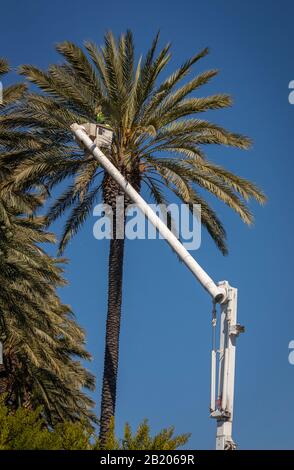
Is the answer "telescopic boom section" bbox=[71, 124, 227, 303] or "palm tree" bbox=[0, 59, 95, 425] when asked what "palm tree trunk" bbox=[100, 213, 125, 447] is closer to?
"palm tree" bbox=[0, 59, 95, 425]

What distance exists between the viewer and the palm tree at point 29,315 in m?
25.4

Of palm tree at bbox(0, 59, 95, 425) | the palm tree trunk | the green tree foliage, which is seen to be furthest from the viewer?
palm tree at bbox(0, 59, 95, 425)

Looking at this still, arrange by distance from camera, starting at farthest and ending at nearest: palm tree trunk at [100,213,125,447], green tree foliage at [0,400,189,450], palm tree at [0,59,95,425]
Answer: palm tree at [0,59,95,425]
palm tree trunk at [100,213,125,447]
green tree foliage at [0,400,189,450]

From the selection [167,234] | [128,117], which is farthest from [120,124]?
[167,234]

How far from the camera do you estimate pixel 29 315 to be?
2795 centimetres

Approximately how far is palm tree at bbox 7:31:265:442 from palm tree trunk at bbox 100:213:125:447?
0.03 meters

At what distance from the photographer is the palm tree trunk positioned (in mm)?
23625

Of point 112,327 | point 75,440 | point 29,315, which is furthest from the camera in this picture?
point 29,315

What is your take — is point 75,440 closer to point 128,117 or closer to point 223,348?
point 223,348

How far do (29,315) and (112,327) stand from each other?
4.49m

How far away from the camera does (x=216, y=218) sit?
2625 centimetres

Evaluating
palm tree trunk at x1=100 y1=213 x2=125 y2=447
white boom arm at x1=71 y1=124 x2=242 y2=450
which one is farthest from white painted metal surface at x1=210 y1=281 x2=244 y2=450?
palm tree trunk at x1=100 y1=213 x2=125 y2=447

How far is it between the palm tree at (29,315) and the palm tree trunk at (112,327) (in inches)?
97.7
